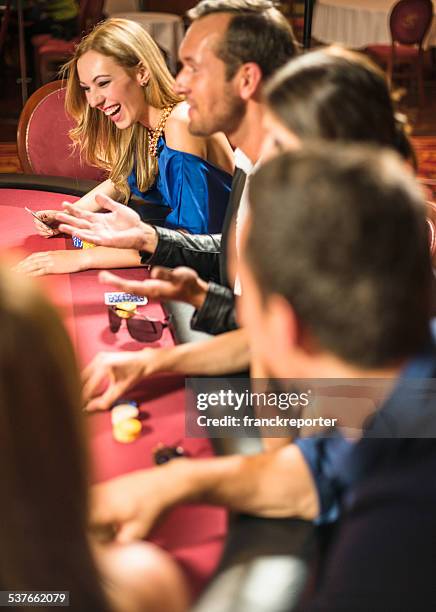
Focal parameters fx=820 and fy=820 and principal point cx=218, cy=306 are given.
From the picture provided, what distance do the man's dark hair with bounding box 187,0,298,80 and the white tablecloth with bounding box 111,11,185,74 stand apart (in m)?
4.08

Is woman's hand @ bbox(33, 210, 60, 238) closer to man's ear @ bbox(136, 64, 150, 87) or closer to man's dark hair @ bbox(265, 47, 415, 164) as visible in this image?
man's ear @ bbox(136, 64, 150, 87)

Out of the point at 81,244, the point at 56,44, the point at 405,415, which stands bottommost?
the point at 56,44

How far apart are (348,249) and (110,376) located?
62cm

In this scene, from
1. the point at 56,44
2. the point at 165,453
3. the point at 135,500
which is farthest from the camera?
the point at 56,44

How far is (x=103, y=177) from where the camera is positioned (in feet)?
9.36

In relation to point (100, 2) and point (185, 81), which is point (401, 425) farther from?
point (100, 2)

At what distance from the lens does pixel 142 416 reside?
1.26m

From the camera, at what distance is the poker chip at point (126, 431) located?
1185 millimetres

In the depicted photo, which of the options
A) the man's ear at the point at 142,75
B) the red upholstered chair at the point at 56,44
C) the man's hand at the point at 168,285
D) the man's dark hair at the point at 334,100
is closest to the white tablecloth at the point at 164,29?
the red upholstered chair at the point at 56,44

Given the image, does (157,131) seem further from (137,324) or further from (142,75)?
(137,324)

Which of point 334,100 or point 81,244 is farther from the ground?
point 334,100

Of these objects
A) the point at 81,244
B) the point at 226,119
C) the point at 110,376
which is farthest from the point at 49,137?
the point at 110,376

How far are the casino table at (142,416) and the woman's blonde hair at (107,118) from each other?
1.17ft

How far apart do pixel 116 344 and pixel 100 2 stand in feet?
15.6
